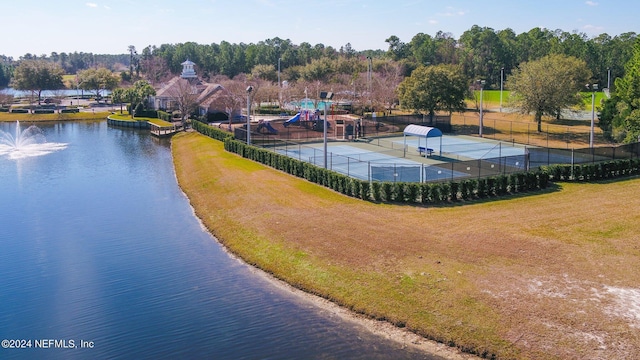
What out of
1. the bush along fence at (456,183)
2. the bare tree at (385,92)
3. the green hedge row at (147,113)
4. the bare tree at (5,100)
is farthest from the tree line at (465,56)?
the bush along fence at (456,183)

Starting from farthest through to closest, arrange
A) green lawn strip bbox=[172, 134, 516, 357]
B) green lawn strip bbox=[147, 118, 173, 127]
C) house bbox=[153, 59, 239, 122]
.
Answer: house bbox=[153, 59, 239, 122] → green lawn strip bbox=[147, 118, 173, 127] → green lawn strip bbox=[172, 134, 516, 357]

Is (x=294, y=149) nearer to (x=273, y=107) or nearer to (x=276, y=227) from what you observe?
(x=276, y=227)

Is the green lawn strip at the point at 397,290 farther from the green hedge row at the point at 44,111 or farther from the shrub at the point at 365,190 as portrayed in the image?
the green hedge row at the point at 44,111

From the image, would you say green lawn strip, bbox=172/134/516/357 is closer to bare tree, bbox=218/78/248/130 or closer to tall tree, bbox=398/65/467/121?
tall tree, bbox=398/65/467/121

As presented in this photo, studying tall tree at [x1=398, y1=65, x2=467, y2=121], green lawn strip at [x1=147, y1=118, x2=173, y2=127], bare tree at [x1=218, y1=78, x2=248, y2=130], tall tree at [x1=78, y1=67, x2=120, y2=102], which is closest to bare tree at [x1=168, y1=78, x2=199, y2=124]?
green lawn strip at [x1=147, y1=118, x2=173, y2=127]

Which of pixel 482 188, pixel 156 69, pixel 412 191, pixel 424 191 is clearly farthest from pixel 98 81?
pixel 482 188

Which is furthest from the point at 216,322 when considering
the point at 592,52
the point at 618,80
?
the point at 592,52
